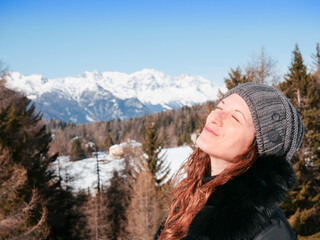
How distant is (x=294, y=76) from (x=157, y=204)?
14.5 m

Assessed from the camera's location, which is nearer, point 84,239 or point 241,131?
point 241,131

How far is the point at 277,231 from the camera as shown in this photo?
1357 millimetres

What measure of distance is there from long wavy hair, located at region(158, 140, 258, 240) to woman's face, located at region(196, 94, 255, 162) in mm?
67

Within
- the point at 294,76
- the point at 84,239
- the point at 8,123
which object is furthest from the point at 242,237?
the point at 84,239

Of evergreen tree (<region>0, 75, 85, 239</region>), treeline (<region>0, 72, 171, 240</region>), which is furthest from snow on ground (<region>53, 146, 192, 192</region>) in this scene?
evergreen tree (<region>0, 75, 85, 239</region>)

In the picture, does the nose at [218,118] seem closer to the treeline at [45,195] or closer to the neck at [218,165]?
the neck at [218,165]

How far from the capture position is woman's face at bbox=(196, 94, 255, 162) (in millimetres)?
1771

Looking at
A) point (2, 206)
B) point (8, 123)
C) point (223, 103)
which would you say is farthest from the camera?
point (8, 123)

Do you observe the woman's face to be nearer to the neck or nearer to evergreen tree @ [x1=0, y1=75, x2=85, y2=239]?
the neck

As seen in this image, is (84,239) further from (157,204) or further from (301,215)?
(301,215)

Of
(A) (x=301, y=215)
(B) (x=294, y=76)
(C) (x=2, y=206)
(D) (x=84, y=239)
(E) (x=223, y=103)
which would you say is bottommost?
(D) (x=84, y=239)

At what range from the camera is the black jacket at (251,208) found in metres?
1.34

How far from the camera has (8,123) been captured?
14.3 m

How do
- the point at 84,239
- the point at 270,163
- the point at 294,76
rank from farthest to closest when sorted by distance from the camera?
1. the point at 84,239
2. the point at 294,76
3. the point at 270,163
